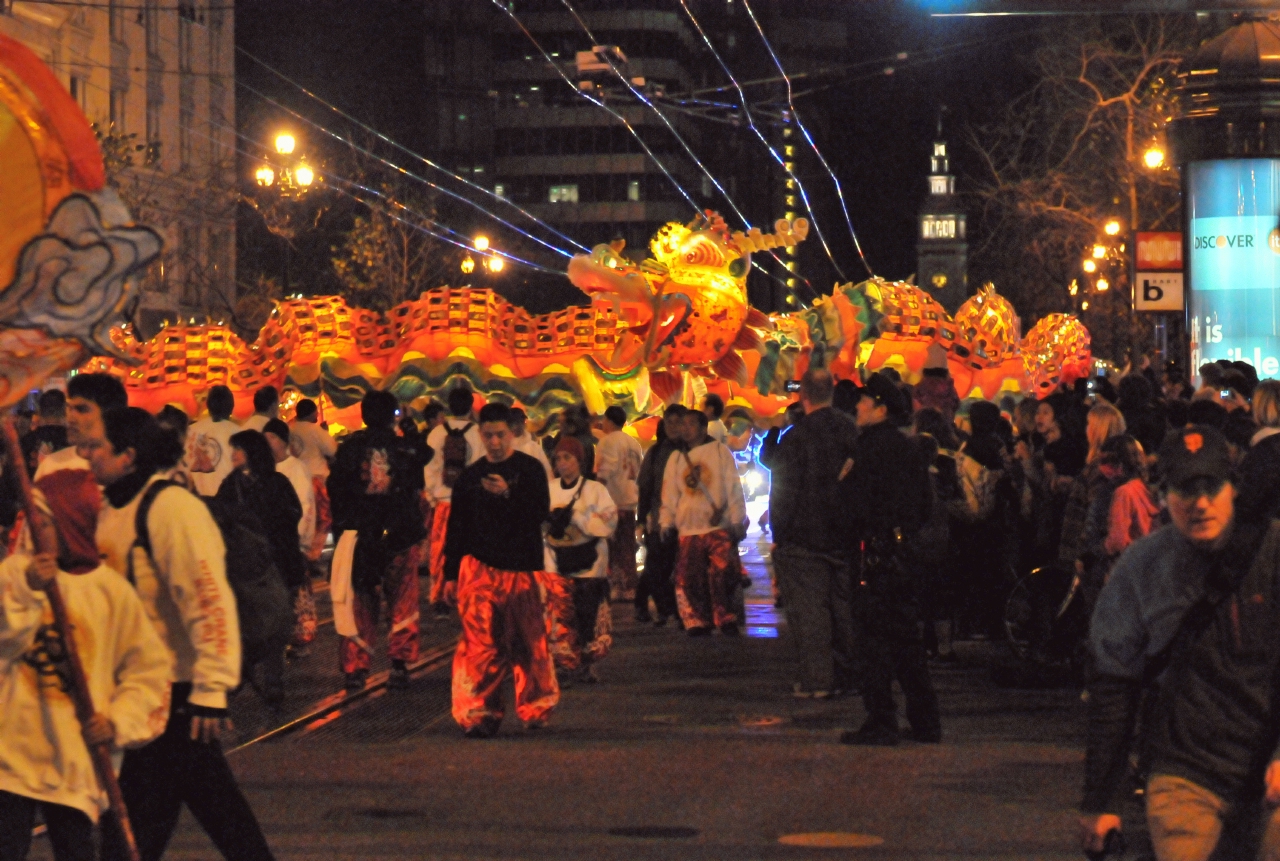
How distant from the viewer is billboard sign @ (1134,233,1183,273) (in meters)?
26.2

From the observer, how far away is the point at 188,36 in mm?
54094

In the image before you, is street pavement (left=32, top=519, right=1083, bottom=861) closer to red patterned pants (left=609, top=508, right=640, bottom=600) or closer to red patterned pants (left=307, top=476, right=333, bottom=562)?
red patterned pants (left=307, top=476, right=333, bottom=562)

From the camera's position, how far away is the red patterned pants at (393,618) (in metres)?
13.0

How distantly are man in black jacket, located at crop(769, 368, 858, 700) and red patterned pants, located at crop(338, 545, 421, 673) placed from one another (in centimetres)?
240

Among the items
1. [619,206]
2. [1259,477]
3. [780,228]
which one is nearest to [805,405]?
[1259,477]

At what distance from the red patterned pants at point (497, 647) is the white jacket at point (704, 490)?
4824 mm

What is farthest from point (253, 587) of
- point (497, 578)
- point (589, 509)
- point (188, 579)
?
point (589, 509)

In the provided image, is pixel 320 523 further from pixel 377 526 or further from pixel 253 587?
pixel 253 587

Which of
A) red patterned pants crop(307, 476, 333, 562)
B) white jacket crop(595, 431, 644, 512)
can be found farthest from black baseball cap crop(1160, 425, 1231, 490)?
white jacket crop(595, 431, 644, 512)

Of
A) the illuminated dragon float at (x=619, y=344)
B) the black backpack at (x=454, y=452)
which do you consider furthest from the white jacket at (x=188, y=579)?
the illuminated dragon float at (x=619, y=344)

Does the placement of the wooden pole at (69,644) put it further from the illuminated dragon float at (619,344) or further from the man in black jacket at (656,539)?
the illuminated dragon float at (619,344)

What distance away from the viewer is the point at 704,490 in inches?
626

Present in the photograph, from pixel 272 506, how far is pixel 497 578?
1.58 meters

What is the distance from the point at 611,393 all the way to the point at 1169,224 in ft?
48.8
